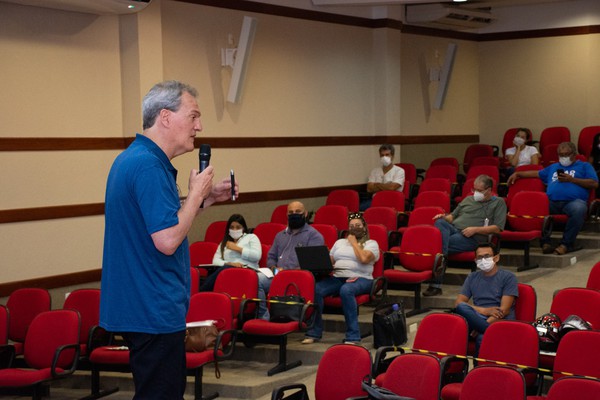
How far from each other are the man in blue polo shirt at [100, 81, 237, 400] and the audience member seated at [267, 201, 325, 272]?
545cm

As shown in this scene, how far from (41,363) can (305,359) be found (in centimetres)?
210

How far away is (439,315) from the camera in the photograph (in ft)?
20.5

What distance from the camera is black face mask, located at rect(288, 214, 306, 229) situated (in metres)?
8.34

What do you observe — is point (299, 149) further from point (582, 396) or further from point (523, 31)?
point (582, 396)

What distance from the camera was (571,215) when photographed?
998cm

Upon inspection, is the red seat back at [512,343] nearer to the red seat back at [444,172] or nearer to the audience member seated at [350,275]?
the audience member seated at [350,275]

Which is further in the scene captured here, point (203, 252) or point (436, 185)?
point (436, 185)

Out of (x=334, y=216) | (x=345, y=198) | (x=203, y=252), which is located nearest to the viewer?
(x=203, y=252)

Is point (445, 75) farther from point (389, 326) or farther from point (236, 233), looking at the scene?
point (389, 326)

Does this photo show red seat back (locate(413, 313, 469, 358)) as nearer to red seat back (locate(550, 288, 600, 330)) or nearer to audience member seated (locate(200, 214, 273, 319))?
red seat back (locate(550, 288, 600, 330))

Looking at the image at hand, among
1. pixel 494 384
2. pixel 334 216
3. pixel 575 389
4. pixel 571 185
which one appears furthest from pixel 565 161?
pixel 575 389

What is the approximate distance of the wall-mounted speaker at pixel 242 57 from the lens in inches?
402

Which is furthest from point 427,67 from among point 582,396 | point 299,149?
point 582,396

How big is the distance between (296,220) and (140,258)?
5.61 meters
